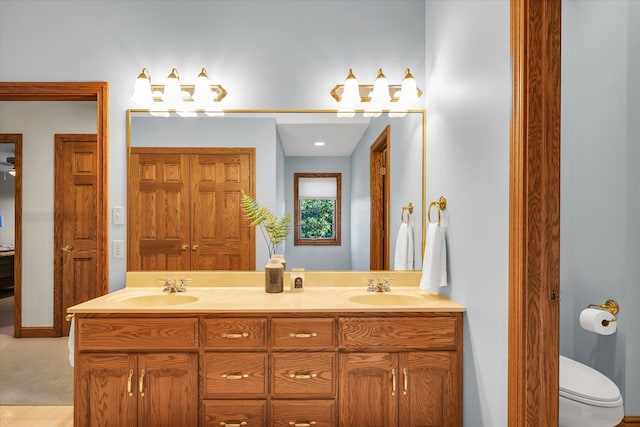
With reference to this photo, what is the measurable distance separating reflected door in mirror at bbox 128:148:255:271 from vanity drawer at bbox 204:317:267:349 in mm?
597

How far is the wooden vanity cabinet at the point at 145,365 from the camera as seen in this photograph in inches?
68.2

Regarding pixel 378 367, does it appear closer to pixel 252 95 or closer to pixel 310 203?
pixel 310 203

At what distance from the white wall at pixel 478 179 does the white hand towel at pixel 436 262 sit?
0.04 m

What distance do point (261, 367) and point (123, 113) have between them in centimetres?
172

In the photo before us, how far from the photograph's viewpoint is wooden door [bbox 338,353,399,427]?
1.75m

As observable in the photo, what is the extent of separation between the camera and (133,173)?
7.49 feet

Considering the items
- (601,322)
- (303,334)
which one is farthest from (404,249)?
(601,322)

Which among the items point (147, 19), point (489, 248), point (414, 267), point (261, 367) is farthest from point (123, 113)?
point (489, 248)

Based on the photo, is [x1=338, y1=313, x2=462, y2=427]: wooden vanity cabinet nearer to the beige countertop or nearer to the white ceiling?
the beige countertop

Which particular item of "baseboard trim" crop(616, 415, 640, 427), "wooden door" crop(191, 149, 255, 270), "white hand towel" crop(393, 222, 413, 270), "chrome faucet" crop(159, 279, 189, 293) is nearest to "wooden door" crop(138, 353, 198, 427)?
"chrome faucet" crop(159, 279, 189, 293)

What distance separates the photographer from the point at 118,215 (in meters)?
2.28

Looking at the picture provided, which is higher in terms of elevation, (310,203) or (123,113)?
(123,113)

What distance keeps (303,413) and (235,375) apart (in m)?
0.37

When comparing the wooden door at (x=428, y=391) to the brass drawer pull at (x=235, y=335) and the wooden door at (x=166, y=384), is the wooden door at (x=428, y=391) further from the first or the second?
the wooden door at (x=166, y=384)
